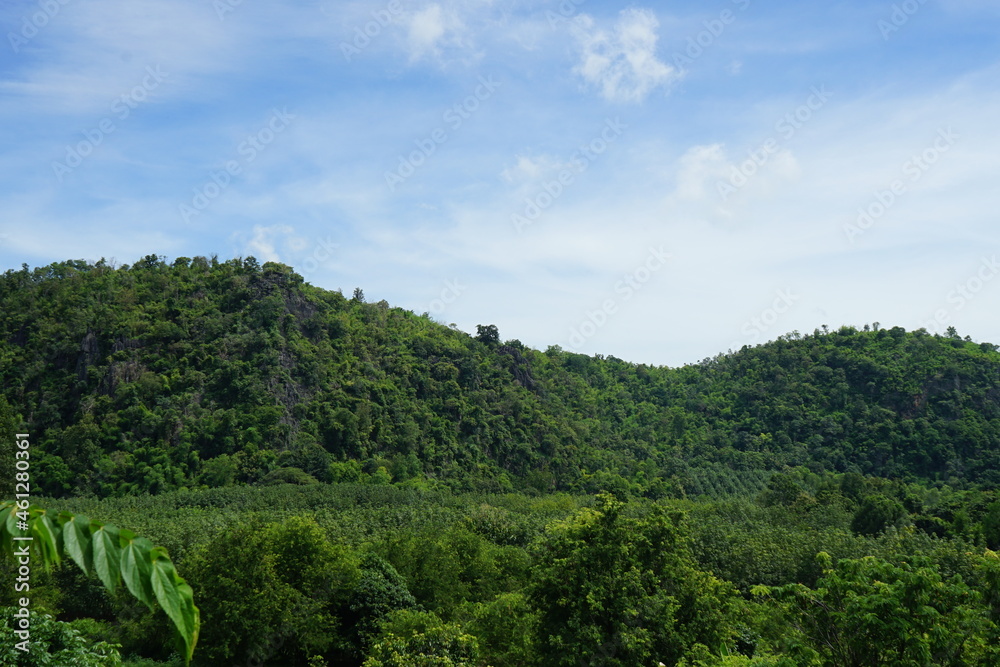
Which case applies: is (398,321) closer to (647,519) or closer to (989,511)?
(989,511)

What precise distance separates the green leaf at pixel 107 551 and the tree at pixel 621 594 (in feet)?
54.4

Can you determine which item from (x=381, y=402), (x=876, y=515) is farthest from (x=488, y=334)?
(x=876, y=515)

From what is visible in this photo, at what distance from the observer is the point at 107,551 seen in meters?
2.26

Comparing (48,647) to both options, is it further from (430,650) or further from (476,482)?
(476,482)

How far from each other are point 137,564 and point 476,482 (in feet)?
274

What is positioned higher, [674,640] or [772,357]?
[772,357]

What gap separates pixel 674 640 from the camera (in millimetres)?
17906

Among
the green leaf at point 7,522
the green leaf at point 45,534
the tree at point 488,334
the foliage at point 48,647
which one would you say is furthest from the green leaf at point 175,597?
the tree at point 488,334

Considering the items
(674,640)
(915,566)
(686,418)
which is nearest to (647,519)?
(674,640)

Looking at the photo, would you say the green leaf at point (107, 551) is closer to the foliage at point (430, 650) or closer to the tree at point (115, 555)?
the tree at point (115, 555)

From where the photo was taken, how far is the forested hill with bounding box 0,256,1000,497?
73875 millimetres

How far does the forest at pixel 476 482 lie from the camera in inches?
707

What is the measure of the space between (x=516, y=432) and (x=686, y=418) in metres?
28.9

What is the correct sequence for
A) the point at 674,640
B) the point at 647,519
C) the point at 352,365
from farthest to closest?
the point at 352,365 → the point at 647,519 → the point at 674,640
